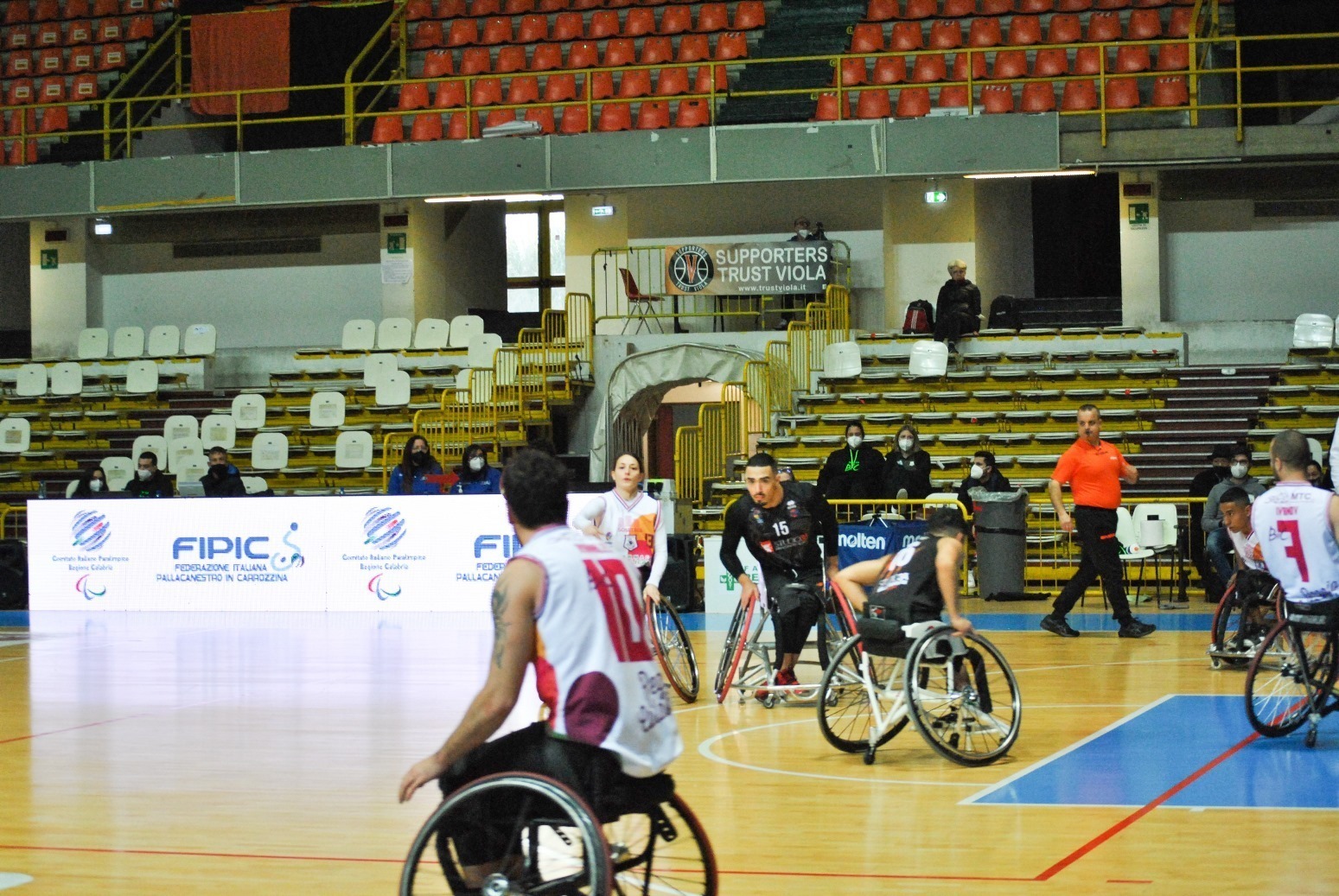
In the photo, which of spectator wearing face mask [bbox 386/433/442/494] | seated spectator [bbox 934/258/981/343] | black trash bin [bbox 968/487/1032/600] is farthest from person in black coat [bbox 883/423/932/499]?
spectator wearing face mask [bbox 386/433/442/494]

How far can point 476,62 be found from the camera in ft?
86.5

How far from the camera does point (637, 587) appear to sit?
14.3 ft

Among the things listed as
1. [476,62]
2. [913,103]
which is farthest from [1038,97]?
[476,62]

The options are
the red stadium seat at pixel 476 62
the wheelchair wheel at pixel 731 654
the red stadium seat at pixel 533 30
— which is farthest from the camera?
the red stadium seat at pixel 533 30

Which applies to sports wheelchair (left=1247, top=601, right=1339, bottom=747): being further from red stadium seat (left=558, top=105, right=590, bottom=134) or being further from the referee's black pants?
red stadium seat (left=558, top=105, right=590, bottom=134)

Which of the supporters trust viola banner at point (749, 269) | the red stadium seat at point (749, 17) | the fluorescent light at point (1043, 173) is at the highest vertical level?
the red stadium seat at point (749, 17)

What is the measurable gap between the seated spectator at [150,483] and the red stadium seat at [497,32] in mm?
10241

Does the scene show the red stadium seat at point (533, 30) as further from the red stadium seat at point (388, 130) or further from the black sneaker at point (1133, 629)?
the black sneaker at point (1133, 629)

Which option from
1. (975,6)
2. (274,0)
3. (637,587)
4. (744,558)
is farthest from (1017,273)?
(637,587)

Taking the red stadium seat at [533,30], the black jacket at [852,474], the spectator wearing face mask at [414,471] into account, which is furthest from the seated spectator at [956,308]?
the red stadium seat at [533,30]

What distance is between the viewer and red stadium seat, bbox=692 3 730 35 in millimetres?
25969

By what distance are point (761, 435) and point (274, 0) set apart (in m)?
12.7

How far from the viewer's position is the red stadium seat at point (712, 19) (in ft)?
85.2

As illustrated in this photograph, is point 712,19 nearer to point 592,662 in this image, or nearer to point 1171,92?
point 1171,92
